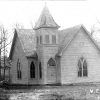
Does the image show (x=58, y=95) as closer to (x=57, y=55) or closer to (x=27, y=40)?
(x=57, y=55)

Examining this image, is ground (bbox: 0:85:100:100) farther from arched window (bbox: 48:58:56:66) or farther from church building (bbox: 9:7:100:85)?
arched window (bbox: 48:58:56:66)

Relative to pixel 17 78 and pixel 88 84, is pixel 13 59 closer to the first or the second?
pixel 17 78

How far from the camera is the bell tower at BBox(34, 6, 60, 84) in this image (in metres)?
36.2

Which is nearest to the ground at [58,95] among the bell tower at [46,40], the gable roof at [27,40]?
the bell tower at [46,40]

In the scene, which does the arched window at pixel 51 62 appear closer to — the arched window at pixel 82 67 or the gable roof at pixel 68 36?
the gable roof at pixel 68 36

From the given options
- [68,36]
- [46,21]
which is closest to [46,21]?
[46,21]

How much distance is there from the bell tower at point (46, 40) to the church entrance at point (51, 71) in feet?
0.84

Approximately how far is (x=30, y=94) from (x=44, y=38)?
443 inches

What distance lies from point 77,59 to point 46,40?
14.3ft

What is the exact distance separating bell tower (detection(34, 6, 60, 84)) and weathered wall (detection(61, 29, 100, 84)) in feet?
4.84

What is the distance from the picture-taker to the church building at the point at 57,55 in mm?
36219

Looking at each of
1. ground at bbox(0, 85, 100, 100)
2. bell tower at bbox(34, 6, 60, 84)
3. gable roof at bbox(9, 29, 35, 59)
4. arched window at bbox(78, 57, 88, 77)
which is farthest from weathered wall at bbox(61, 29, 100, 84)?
ground at bbox(0, 85, 100, 100)

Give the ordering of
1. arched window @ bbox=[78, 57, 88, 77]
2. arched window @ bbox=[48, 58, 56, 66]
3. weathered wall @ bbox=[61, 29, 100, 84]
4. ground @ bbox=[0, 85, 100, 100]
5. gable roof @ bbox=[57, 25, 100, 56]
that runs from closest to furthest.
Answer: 1. ground @ bbox=[0, 85, 100, 100]
2. gable roof @ bbox=[57, 25, 100, 56]
3. weathered wall @ bbox=[61, 29, 100, 84]
4. arched window @ bbox=[48, 58, 56, 66]
5. arched window @ bbox=[78, 57, 88, 77]

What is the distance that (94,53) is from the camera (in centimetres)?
3825
